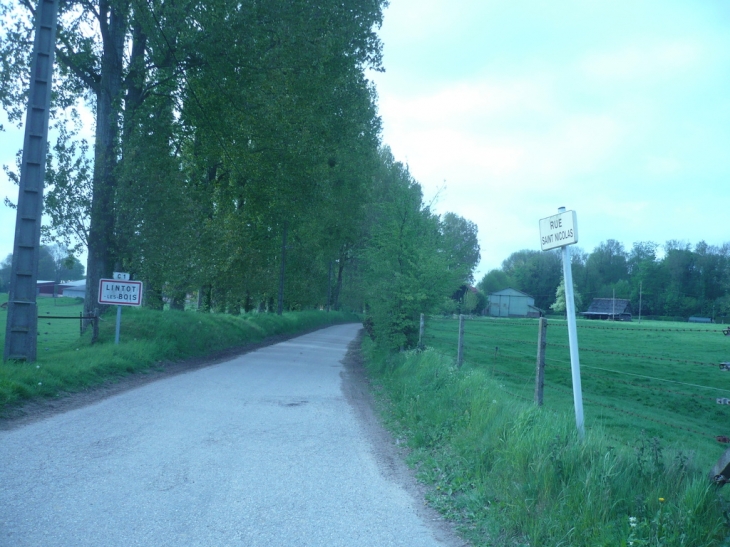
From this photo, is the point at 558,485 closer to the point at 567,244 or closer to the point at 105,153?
the point at 567,244

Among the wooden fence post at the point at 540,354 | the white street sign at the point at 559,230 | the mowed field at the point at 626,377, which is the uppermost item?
the white street sign at the point at 559,230

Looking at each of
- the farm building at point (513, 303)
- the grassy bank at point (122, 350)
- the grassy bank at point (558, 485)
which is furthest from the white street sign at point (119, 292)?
the grassy bank at point (558, 485)

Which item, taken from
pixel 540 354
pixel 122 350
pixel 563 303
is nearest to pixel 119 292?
pixel 122 350

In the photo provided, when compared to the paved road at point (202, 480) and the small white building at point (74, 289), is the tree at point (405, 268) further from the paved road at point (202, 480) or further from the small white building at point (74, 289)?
the small white building at point (74, 289)

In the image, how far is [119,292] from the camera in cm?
1611

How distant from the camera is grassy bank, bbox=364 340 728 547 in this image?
4.59m

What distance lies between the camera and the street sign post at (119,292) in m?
16.0

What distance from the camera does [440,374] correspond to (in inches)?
468

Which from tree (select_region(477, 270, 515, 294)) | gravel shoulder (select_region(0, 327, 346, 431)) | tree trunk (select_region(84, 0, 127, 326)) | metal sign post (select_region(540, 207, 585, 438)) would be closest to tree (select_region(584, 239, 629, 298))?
tree (select_region(477, 270, 515, 294))

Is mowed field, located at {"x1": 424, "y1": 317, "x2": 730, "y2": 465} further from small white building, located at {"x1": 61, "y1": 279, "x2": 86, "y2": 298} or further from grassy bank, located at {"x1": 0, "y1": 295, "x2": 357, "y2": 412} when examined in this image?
small white building, located at {"x1": 61, "y1": 279, "x2": 86, "y2": 298}

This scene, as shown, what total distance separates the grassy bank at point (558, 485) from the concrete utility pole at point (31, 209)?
26.5 ft

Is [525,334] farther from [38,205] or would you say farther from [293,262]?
[38,205]

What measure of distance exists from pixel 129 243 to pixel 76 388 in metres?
7.44

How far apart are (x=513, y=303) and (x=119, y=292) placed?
10.7 meters
